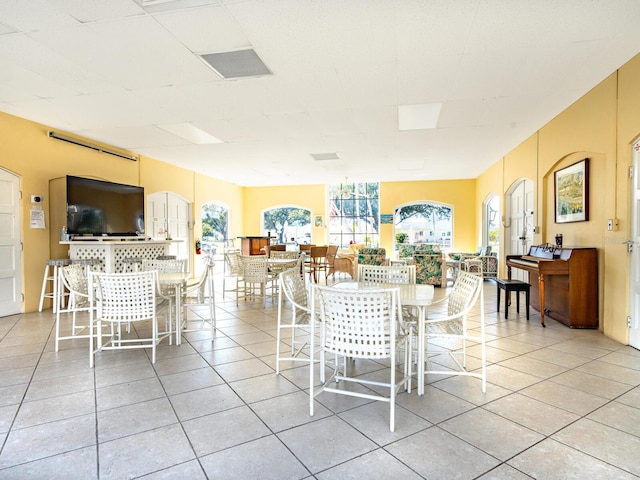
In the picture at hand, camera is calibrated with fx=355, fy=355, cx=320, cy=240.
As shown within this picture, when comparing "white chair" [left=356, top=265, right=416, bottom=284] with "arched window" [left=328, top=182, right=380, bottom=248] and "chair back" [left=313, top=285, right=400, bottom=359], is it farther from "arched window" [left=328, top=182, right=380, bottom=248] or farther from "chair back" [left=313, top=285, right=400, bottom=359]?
"arched window" [left=328, top=182, right=380, bottom=248]

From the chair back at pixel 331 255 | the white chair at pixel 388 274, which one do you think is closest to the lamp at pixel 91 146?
the chair back at pixel 331 255

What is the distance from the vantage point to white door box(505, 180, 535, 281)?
667 centimetres

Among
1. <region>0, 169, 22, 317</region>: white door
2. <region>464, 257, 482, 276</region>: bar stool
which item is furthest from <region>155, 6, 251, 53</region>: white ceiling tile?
<region>464, 257, 482, 276</region>: bar stool

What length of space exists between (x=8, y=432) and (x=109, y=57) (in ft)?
10.6

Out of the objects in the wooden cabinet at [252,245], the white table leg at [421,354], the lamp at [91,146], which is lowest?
the white table leg at [421,354]

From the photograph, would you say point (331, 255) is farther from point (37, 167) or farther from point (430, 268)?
point (37, 167)

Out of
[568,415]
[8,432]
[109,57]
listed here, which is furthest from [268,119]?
[568,415]

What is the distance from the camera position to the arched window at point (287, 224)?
12648mm

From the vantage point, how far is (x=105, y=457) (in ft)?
6.18

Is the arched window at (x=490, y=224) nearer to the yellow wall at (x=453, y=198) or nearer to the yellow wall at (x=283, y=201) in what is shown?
the yellow wall at (x=453, y=198)

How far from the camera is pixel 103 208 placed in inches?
243

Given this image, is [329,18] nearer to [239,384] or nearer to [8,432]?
[239,384]

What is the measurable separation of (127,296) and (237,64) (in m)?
2.52

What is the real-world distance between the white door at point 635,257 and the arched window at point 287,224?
9.68 metres
